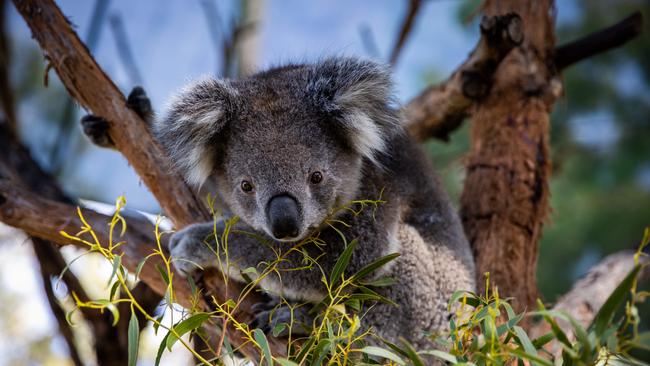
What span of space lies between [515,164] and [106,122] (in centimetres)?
203

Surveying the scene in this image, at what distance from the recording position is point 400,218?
2641 millimetres

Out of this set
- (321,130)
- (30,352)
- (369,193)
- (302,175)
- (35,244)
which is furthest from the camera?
(30,352)

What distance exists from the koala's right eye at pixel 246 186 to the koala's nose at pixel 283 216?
18 centimetres

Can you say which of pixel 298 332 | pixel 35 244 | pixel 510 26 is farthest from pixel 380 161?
pixel 35 244

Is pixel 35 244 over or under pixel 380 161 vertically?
under

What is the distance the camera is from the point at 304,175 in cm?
210

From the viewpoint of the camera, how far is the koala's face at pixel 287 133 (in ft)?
6.95

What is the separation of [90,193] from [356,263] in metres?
3.68

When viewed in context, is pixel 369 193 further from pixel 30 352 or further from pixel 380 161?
pixel 30 352

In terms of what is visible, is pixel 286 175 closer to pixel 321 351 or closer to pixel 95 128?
pixel 321 351

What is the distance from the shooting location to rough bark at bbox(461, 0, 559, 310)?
3.02 metres

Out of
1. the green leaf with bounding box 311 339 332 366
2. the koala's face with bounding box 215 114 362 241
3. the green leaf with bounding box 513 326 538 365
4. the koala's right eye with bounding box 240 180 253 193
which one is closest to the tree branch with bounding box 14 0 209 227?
the koala's face with bounding box 215 114 362 241

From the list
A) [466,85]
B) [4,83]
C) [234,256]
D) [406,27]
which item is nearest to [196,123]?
[234,256]

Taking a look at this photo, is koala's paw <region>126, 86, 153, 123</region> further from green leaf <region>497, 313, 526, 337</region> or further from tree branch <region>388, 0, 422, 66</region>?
tree branch <region>388, 0, 422, 66</region>
